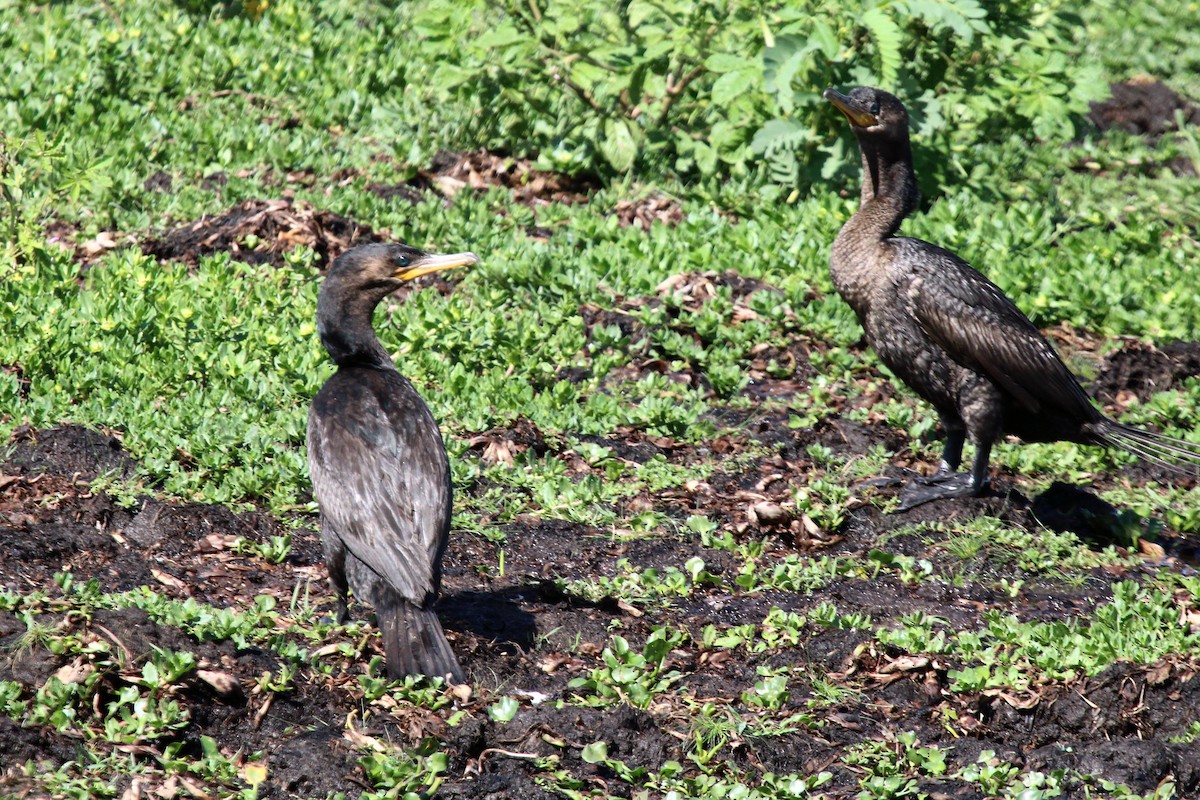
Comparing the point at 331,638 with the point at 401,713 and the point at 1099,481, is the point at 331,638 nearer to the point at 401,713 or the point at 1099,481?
the point at 401,713

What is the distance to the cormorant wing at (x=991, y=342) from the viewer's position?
6367mm

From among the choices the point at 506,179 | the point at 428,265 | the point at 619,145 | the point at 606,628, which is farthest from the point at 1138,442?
the point at 506,179

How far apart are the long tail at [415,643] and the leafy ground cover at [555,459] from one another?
0.24ft

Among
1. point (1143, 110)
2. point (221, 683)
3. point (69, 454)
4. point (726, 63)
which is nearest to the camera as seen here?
point (221, 683)

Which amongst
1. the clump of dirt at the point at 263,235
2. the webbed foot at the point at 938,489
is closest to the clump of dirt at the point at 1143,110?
the webbed foot at the point at 938,489

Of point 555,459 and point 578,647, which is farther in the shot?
point 555,459

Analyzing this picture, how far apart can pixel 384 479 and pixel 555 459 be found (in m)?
1.74

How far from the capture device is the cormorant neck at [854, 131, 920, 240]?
673cm

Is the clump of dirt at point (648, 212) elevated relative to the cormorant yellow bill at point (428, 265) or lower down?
lower down

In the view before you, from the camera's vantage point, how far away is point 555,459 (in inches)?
260

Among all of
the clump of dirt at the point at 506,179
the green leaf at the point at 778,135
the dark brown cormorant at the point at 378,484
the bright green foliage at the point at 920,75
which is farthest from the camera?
the clump of dirt at the point at 506,179

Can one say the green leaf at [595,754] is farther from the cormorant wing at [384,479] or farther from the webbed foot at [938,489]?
the webbed foot at [938,489]

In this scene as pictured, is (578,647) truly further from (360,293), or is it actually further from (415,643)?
(360,293)

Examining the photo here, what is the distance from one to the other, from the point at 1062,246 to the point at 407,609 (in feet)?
19.4
